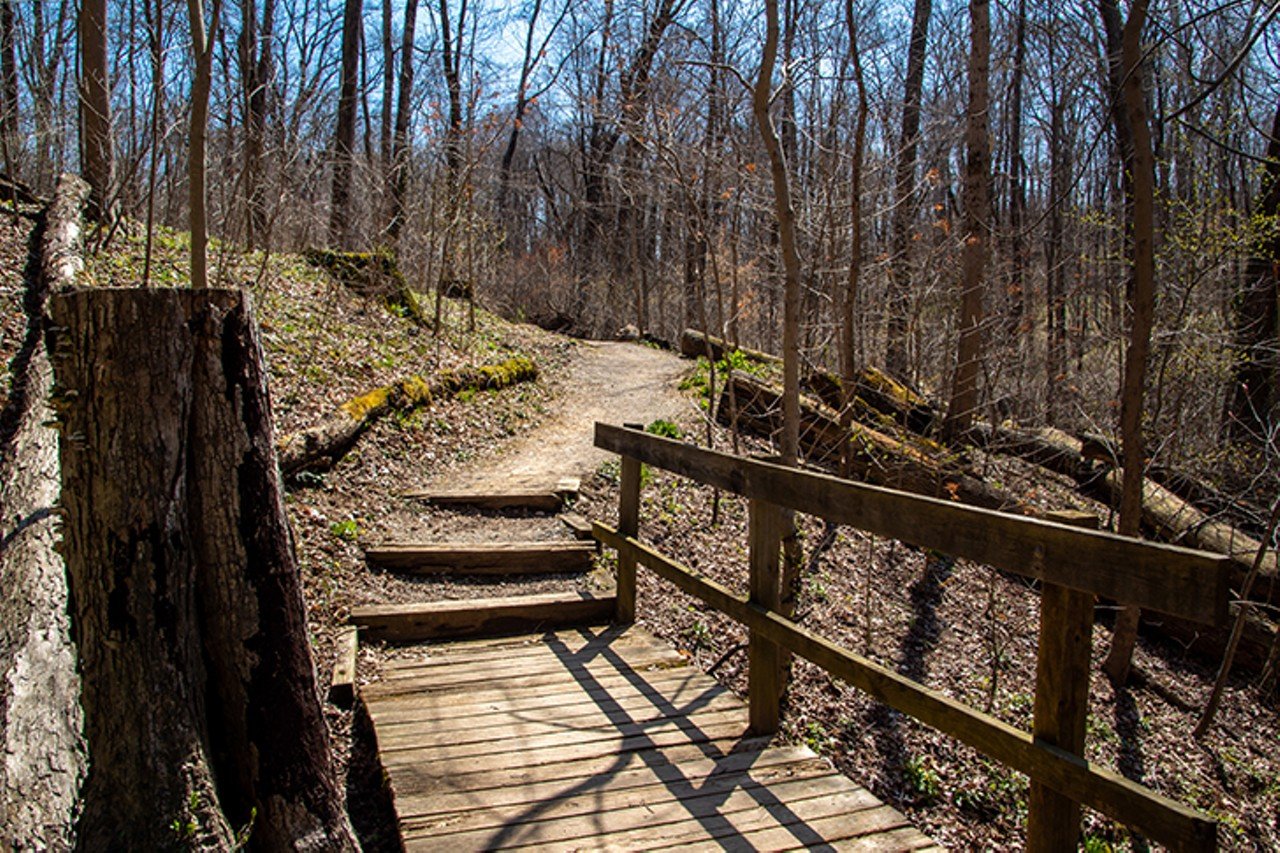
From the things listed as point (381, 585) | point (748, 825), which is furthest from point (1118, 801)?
point (381, 585)

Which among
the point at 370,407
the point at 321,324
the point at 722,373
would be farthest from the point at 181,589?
the point at 722,373

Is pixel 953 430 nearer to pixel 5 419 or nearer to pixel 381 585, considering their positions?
pixel 381 585

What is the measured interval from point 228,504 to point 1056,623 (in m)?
2.70

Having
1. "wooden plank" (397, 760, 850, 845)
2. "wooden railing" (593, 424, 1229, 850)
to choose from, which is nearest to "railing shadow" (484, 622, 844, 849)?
"wooden plank" (397, 760, 850, 845)

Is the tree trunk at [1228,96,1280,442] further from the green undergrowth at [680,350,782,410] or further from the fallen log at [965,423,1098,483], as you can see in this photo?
the green undergrowth at [680,350,782,410]

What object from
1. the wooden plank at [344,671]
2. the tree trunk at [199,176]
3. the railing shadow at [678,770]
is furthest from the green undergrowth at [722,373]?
the railing shadow at [678,770]

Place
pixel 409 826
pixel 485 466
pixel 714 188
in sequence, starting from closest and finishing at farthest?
pixel 409 826
pixel 485 466
pixel 714 188

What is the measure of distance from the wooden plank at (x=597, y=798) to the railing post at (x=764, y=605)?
0.32 meters

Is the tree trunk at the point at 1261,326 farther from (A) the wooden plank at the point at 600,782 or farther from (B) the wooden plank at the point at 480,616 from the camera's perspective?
(A) the wooden plank at the point at 600,782

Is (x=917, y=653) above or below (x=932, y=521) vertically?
below

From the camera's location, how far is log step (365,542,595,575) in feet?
20.3

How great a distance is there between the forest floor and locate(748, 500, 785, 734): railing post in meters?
1.02

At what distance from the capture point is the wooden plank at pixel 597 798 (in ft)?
10.4

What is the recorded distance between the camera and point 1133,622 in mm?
→ 7340
